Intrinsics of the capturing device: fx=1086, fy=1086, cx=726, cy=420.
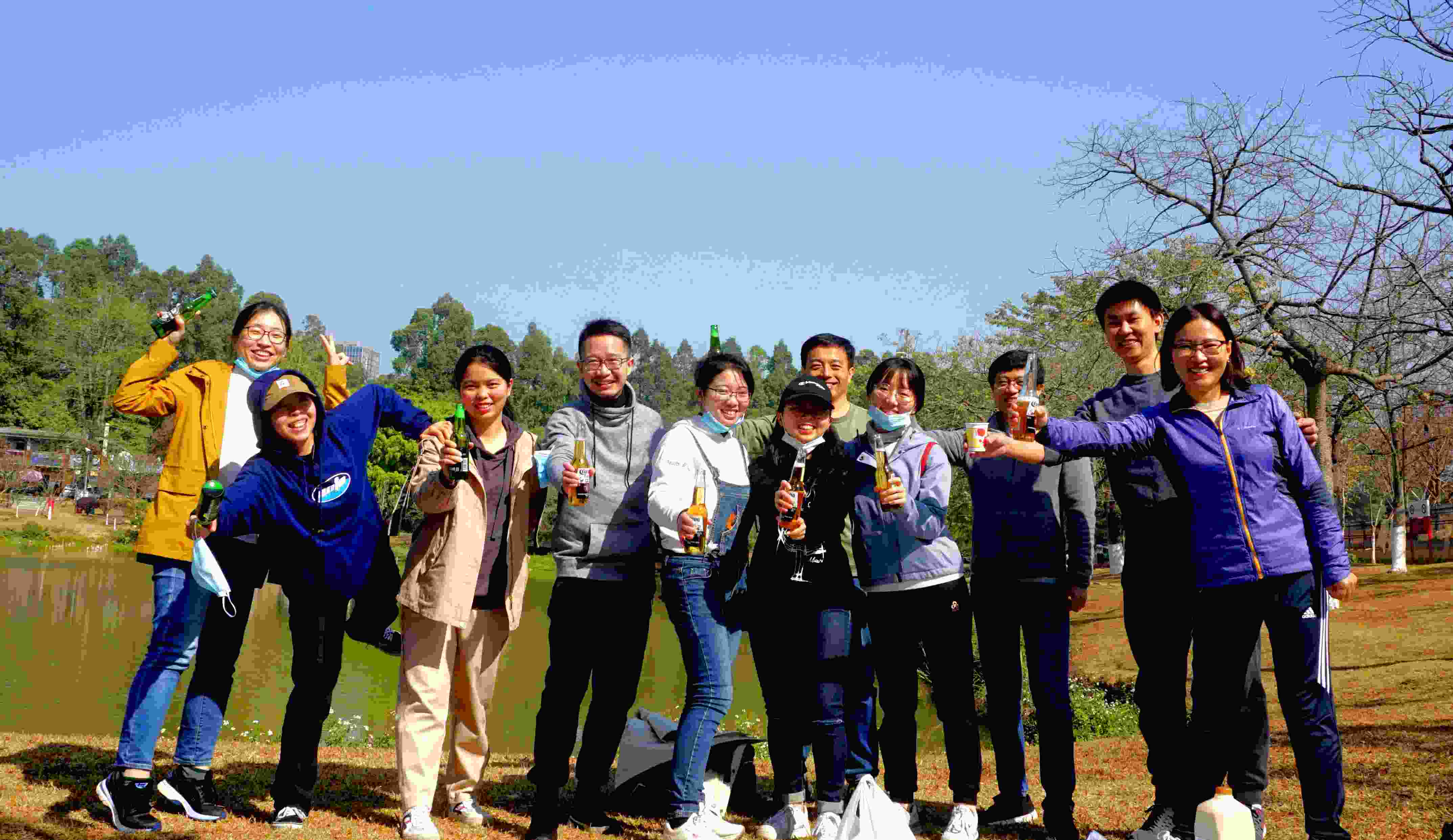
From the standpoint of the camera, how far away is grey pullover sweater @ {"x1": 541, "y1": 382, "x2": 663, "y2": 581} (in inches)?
187

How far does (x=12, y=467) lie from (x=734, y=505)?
2145 inches

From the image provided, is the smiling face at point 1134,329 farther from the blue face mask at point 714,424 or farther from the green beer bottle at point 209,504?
the green beer bottle at point 209,504

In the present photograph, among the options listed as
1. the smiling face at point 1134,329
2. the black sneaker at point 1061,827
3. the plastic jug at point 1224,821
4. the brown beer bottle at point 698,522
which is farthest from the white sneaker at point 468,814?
the smiling face at point 1134,329

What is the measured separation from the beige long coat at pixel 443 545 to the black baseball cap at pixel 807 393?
144cm

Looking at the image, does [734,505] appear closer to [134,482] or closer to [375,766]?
[375,766]

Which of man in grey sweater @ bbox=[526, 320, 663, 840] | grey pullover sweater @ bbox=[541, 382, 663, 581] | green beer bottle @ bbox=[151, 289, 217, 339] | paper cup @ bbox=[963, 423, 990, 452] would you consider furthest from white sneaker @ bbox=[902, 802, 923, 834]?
green beer bottle @ bbox=[151, 289, 217, 339]

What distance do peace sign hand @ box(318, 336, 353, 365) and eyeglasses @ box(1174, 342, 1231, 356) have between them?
3.74 meters

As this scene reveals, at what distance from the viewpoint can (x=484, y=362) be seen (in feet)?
16.3

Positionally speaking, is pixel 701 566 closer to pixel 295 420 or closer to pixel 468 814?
pixel 468 814

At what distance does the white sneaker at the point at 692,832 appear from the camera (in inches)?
179

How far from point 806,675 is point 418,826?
5.81 ft

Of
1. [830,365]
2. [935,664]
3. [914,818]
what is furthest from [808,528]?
[914,818]

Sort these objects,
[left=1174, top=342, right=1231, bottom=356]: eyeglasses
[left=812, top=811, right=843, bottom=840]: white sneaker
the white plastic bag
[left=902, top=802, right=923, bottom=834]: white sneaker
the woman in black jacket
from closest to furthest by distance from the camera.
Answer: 1. the white plastic bag
2. [left=1174, top=342, right=1231, bottom=356]: eyeglasses
3. [left=812, top=811, right=843, bottom=840]: white sneaker
4. the woman in black jacket
5. [left=902, top=802, right=923, bottom=834]: white sneaker

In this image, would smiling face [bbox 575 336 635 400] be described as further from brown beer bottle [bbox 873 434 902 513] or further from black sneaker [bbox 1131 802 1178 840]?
black sneaker [bbox 1131 802 1178 840]
